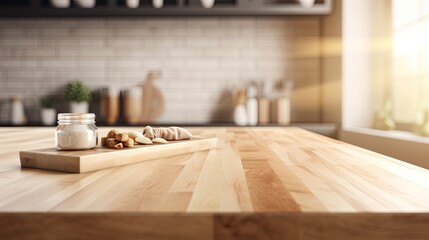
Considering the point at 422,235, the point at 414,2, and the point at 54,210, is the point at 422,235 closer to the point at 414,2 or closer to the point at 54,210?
the point at 54,210

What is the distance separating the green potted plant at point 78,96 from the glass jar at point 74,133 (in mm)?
3204

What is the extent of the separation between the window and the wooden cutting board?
7.19ft

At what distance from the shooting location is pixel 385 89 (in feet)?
12.3

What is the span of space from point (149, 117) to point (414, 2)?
239 centimetres

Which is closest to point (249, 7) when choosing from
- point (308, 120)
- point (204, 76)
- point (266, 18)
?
point (266, 18)

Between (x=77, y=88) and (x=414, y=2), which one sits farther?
(x=77, y=88)

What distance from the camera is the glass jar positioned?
107 centimetres

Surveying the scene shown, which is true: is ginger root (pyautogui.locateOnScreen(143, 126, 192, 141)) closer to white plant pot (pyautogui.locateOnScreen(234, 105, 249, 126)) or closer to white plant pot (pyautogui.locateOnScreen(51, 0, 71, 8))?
white plant pot (pyautogui.locateOnScreen(234, 105, 249, 126))

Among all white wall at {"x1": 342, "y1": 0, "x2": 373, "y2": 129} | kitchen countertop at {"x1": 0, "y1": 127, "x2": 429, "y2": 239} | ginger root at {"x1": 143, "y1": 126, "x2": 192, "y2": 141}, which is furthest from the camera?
white wall at {"x1": 342, "y1": 0, "x2": 373, "y2": 129}

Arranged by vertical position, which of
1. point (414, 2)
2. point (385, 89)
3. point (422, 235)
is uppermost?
point (414, 2)

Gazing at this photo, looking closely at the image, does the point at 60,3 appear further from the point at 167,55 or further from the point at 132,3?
the point at 167,55

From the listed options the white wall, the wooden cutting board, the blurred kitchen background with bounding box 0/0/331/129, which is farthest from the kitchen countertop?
the blurred kitchen background with bounding box 0/0/331/129

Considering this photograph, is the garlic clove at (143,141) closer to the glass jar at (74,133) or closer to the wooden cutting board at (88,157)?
the wooden cutting board at (88,157)

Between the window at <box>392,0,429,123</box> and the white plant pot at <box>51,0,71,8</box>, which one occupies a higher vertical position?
the white plant pot at <box>51,0,71,8</box>
